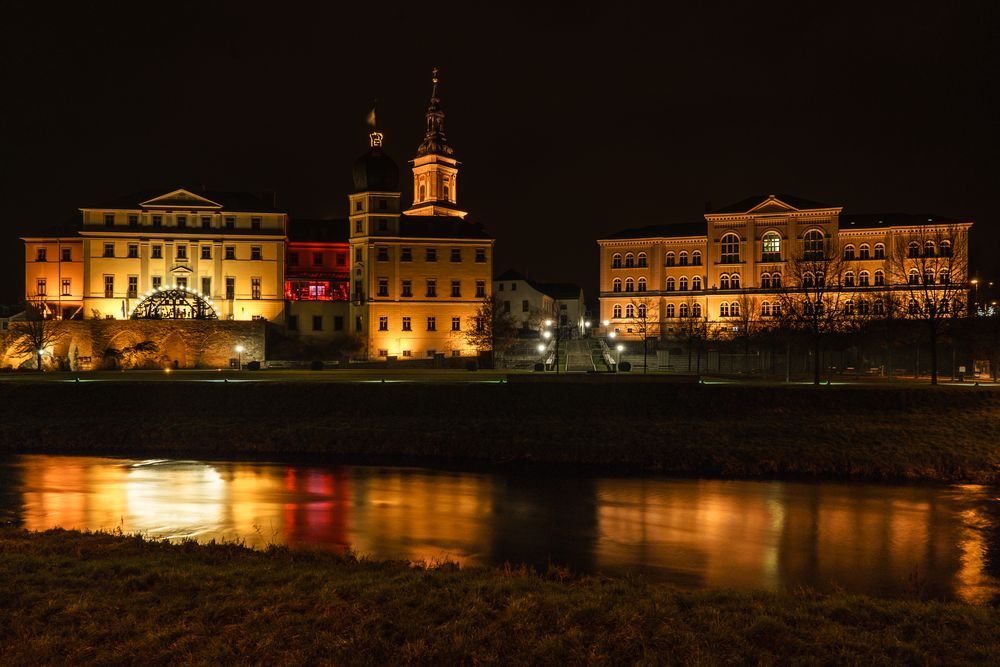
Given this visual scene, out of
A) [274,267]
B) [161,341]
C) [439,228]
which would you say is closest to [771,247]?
[439,228]

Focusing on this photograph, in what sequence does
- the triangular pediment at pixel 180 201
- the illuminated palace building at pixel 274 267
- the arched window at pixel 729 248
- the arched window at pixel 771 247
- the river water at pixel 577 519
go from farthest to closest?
1. the arched window at pixel 729 248
2. the arched window at pixel 771 247
3. the triangular pediment at pixel 180 201
4. the illuminated palace building at pixel 274 267
5. the river water at pixel 577 519

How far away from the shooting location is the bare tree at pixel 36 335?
61.4 meters

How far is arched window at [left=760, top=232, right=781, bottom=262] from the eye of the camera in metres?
91.4

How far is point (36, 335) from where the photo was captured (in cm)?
6131

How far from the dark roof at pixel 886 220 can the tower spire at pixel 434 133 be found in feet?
175

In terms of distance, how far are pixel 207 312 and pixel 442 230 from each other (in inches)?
973

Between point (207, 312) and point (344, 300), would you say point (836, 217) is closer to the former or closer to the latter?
point (344, 300)

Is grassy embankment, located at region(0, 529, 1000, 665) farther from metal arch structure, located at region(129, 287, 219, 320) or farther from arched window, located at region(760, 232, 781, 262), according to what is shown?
arched window, located at region(760, 232, 781, 262)

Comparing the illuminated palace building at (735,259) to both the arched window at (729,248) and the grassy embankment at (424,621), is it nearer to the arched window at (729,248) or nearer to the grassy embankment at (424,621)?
the arched window at (729,248)

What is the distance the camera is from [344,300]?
8006 centimetres

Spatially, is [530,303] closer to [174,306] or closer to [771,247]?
[771,247]

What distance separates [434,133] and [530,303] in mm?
30005

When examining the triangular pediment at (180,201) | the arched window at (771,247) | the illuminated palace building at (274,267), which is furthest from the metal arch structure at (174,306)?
the arched window at (771,247)

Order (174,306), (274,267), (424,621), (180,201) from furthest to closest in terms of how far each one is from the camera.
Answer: (274,267), (180,201), (174,306), (424,621)
